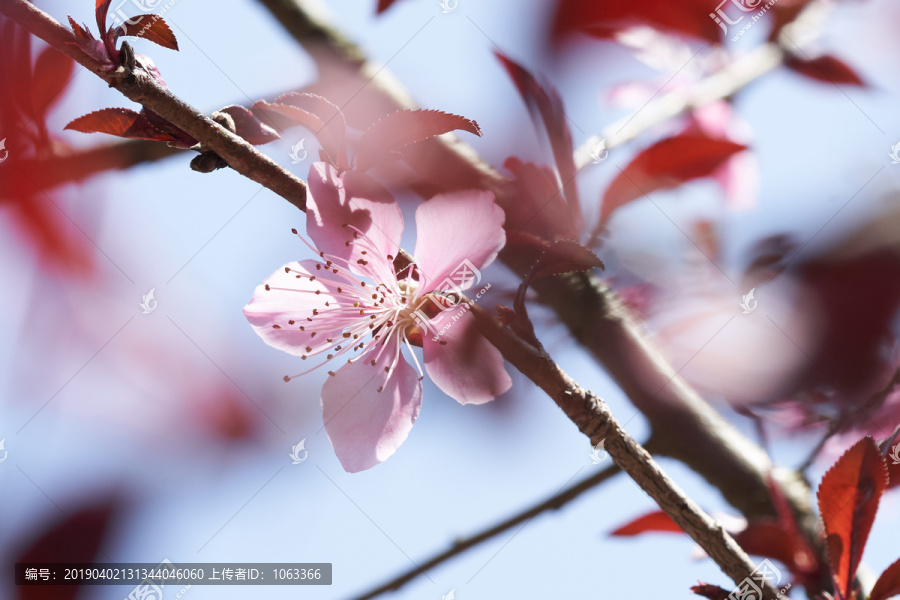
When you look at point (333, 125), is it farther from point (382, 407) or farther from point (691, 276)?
point (691, 276)

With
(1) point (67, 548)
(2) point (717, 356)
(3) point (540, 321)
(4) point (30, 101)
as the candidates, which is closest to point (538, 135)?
(3) point (540, 321)

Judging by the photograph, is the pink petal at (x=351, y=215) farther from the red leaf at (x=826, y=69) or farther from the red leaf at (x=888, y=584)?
the red leaf at (x=826, y=69)

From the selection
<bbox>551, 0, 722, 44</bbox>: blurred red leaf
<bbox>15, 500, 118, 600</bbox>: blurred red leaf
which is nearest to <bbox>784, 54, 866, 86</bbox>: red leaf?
<bbox>551, 0, 722, 44</bbox>: blurred red leaf

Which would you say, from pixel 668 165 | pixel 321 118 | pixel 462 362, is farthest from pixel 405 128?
pixel 668 165

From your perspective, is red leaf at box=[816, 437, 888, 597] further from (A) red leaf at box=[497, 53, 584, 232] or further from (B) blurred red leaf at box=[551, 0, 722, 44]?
(B) blurred red leaf at box=[551, 0, 722, 44]

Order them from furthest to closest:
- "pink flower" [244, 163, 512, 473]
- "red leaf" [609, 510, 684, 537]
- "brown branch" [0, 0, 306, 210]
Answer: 1. "red leaf" [609, 510, 684, 537]
2. "pink flower" [244, 163, 512, 473]
3. "brown branch" [0, 0, 306, 210]

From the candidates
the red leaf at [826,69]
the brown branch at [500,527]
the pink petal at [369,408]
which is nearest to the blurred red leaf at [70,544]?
the brown branch at [500,527]
